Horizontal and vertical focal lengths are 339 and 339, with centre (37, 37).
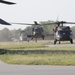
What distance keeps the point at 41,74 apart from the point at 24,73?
803mm

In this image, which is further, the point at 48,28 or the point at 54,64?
the point at 48,28

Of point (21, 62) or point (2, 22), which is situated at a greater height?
point (2, 22)

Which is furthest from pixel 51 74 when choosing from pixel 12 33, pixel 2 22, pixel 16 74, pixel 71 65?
pixel 12 33

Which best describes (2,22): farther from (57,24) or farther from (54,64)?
(57,24)

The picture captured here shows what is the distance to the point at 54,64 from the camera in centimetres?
1759

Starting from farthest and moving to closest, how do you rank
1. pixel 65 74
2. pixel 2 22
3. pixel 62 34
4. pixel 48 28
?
pixel 48 28, pixel 62 34, pixel 2 22, pixel 65 74

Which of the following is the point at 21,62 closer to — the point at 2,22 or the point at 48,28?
the point at 2,22

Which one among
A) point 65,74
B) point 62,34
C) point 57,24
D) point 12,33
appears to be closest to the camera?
point 65,74

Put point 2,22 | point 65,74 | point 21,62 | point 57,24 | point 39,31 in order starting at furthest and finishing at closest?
point 39,31, point 57,24, point 2,22, point 21,62, point 65,74

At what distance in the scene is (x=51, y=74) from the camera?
13.4 m

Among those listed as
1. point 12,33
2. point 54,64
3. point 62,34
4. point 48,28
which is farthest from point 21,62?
point 12,33

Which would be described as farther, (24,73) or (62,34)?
(62,34)

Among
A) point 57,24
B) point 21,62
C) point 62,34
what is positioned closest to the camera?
point 21,62

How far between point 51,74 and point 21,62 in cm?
550
